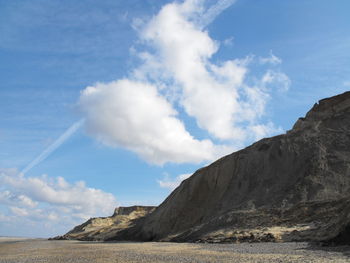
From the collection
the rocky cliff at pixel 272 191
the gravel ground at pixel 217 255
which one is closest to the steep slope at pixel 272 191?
the rocky cliff at pixel 272 191

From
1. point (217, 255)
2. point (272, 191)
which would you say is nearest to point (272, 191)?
point (272, 191)

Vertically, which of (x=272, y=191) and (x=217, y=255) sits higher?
(x=272, y=191)

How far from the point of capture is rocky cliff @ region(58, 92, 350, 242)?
28.0 m

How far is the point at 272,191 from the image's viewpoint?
35.5m

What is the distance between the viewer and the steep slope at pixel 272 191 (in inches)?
1112

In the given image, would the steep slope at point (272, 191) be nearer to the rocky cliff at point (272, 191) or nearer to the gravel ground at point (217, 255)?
the rocky cliff at point (272, 191)

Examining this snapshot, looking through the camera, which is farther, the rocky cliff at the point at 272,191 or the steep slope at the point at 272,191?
the steep slope at the point at 272,191

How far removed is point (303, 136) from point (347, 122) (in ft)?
18.2

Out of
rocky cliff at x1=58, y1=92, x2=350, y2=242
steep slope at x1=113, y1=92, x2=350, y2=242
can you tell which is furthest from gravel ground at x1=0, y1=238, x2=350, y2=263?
steep slope at x1=113, y1=92, x2=350, y2=242

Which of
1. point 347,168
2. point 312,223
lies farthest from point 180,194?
point 312,223

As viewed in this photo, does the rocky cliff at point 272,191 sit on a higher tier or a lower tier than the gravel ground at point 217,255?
higher

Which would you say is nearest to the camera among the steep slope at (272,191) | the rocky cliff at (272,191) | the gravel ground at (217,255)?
the gravel ground at (217,255)

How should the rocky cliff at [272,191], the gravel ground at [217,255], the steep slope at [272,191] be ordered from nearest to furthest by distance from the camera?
the gravel ground at [217,255] < the rocky cliff at [272,191] < the steep slope at [272,191]

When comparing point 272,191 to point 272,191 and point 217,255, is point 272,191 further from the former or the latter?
point 217,255
